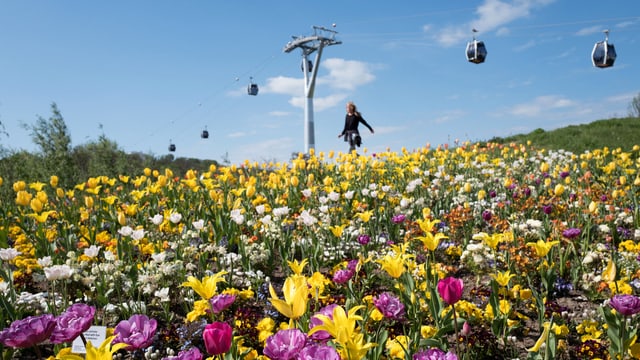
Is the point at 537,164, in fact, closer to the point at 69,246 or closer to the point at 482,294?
the point at 482,294

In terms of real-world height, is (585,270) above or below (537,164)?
below

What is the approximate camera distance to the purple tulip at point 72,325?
1599 millimetres

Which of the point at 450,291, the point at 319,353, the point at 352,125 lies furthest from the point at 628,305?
the point at 352,125

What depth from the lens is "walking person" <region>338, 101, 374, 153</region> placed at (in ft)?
39.9

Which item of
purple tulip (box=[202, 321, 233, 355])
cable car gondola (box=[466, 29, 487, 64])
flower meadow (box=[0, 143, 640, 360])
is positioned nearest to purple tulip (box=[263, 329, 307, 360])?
flower meadow (box=[0, 143, 640, 360])

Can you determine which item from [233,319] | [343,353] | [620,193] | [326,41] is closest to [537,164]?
[620,193]

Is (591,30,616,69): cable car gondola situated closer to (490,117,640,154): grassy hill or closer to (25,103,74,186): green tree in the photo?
(490,117,640,154): grassy hill

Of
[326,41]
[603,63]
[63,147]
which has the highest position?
[326,41]

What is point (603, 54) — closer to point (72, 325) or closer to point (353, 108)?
point (353, 108)

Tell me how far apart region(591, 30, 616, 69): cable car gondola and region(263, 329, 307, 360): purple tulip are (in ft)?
43.7

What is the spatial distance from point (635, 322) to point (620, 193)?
323cm

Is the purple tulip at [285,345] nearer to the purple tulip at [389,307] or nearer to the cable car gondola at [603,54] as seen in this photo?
the purple tulip at [389,307]

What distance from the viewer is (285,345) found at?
137 centimetres

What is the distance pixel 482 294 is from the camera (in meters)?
3.19
